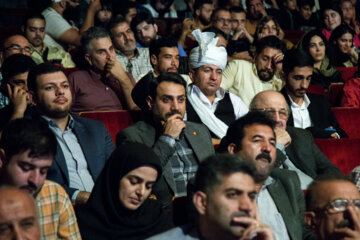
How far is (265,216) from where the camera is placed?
2.11 meters

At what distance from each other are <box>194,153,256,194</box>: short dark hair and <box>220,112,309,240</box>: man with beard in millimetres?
367

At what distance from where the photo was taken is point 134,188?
1.97m

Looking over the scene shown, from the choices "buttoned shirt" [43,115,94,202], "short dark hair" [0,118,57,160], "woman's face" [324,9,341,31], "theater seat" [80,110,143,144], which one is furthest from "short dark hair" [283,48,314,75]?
"woman's face" [324,9,341,31]

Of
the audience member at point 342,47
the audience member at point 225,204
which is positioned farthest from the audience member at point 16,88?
the audience member at point 342,47

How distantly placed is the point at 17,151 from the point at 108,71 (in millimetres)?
1367

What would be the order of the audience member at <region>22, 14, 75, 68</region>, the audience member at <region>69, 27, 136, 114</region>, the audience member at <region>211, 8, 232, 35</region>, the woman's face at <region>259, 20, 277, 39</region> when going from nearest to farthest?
the audience member at <region>69, 27, 136, 114</region> → the audience member at <region>22, 14, 75, 68</region> → the woman's face at <region>259, 20, 277, 39</region> → the audience member at <region>211, 8, 232, 35</region>

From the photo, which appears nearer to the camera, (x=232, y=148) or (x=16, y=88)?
(x=232, y=148)

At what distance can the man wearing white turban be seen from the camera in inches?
115

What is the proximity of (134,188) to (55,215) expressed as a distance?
251 millimetres

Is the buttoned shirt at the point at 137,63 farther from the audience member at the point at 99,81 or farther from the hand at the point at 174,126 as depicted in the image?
the hand at the point at 174,126

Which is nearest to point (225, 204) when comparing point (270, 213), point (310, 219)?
point (310, 219)

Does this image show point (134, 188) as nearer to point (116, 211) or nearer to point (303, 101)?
point (116, 211)

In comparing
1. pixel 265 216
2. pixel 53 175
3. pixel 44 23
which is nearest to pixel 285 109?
pixel 265 216

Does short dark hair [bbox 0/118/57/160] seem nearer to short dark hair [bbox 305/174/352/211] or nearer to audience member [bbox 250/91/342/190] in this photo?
short dark hair [bbox 305/174/352/211]
